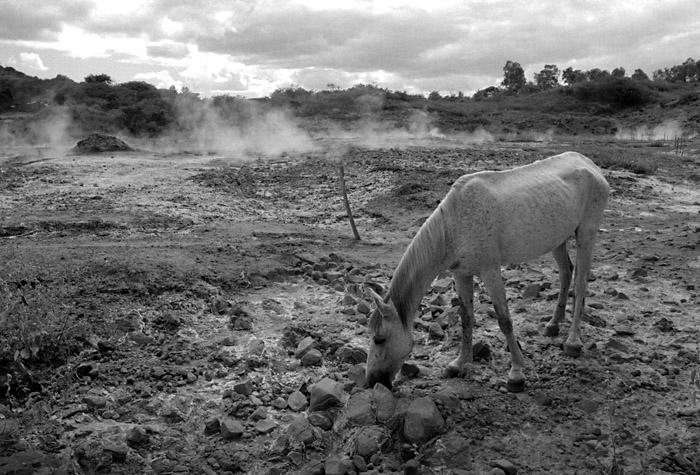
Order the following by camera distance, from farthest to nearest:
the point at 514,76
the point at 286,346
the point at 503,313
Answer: the point at 514,76, the point at 286,346, the point at 503,313

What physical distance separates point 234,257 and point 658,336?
18.5ft

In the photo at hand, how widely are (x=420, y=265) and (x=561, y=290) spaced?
214cm

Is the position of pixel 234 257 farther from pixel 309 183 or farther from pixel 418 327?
pixel 309 183

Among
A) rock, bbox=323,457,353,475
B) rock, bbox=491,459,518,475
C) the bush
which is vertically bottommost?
rock, bbox=491,459,518,475

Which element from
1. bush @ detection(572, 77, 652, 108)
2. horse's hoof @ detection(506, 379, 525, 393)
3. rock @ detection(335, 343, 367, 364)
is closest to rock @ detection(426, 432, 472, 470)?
horse's hoof @ detection(506, 379, 525, 393)

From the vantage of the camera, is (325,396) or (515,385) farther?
(515,385)

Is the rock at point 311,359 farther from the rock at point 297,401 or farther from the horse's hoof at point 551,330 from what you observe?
the horse's hoof at point 551,330

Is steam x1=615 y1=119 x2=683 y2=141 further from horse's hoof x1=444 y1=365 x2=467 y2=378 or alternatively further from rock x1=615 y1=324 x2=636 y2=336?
horse's hoof x1=444 y1=365 x2=467 y2=378

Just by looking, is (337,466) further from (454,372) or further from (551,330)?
(551,330)

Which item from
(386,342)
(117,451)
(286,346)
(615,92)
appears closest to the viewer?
(117,451)

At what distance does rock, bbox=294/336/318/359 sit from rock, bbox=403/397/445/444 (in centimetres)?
172

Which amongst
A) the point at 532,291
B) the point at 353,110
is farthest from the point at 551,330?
the point at 353,110

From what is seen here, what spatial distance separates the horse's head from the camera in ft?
16.9

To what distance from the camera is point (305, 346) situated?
6.43 m
